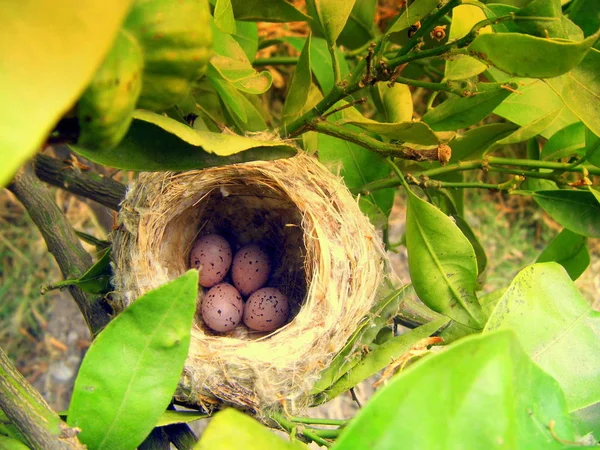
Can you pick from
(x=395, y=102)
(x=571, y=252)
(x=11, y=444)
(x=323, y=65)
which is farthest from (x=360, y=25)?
(x=11, y=444)

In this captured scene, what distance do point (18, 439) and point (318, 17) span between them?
613 millimetres

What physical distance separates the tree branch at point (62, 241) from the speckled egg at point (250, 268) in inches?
17.0

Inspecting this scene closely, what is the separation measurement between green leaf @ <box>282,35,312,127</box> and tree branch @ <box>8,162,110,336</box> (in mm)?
368

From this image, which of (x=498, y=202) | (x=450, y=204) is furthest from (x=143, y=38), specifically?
(x=498, y=202)

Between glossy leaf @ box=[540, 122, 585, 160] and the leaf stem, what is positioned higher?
the leaf stem

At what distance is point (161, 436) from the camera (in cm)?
77

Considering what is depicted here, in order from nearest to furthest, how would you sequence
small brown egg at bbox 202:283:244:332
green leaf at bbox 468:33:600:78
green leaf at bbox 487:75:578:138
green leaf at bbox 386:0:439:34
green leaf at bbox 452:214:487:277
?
green leaf at bbox 468:33:600:78 < green leaf at bbox 386:0:439:34 < green leaf at bbox 487:75:578:138 < green leaf at bbox 452:214:487:277 < small brown egg at bbox 202:283:244:332

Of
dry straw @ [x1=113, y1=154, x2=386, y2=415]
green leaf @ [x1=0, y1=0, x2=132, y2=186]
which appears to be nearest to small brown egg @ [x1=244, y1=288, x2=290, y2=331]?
dry straw @ [x1=113, y1=154, x2=386, y2=415]

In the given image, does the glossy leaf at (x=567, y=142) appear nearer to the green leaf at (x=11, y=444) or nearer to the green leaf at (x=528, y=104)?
the green leaf at (x=528, y=104)

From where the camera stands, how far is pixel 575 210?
82 centimetres

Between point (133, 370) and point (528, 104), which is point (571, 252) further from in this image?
point (133, 370)

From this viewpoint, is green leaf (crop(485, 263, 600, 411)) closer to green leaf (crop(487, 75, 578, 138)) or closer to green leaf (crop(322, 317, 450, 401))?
green leaf (crop(322, 317, 450, 401))

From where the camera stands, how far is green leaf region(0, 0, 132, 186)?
0.24 meters

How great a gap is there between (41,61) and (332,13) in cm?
52
